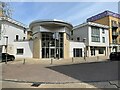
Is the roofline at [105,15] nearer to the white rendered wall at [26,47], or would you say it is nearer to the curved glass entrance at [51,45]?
the curved glass entrance at [51,45]

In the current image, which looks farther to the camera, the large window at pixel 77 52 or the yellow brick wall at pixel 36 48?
the large window at pixel 77 52

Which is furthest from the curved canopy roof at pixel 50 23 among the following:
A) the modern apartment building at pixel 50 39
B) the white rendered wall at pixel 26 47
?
the white rendered wall at pixel 26 47

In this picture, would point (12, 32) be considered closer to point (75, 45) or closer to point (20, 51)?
point (20, 51)

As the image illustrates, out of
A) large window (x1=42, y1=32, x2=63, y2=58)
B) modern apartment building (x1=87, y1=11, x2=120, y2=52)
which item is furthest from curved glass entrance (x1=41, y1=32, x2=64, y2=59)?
modern apartment building (x1=87, y1=11, x2=120, y2=52)

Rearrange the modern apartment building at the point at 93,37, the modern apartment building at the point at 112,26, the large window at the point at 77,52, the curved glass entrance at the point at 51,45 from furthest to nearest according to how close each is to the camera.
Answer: the modern apartment building at the point at 112,26 → the modern apartment building at the point at 93,37 → the large window at the point at 77,52 → the curved glass entrance at the point at 51,45

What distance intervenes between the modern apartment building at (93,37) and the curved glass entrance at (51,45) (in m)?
11.2

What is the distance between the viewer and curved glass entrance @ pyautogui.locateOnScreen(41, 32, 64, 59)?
37.4 m

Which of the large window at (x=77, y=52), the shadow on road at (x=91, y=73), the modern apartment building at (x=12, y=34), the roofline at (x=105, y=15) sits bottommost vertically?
the shadow on road at (x=91, y=73)

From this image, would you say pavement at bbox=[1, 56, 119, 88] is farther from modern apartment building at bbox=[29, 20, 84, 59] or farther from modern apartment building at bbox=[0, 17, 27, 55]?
modern apartment building at bbox=[0, 17, 27, 55]

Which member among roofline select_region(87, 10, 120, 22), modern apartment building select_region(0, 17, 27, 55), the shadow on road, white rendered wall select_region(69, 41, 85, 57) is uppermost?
roofline select_region(87, 10, 120, 22)

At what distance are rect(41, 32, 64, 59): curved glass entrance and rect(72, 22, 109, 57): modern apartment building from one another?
1124 cm

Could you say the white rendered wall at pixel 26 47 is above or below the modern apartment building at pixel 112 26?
below

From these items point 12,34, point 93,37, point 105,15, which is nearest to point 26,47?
point 12,34

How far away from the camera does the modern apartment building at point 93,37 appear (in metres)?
48.1
